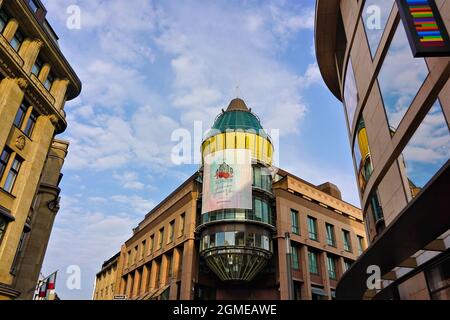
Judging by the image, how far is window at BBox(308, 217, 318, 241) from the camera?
3903 cm

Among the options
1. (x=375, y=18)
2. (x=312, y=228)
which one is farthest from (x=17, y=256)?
(x=312, y=228)

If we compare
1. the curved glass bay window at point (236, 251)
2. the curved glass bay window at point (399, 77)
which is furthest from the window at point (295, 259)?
the curved glass bay window at point (399, 77)

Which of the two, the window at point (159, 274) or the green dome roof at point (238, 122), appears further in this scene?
the green dome roof at point (238, 122)

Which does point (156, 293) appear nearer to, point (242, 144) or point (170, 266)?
point (170, 266)

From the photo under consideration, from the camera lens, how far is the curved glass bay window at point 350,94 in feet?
62.9

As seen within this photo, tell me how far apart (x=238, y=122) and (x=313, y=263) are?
17.3m

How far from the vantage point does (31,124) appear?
22.9 meters

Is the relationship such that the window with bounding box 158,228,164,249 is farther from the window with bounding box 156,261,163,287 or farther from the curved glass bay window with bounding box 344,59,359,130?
the curved glass bay window with bounding box 344,59,359,130

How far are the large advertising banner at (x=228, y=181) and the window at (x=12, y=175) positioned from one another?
17974mm

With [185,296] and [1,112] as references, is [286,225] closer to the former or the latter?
[185,296]

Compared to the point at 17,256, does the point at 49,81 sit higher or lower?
higher

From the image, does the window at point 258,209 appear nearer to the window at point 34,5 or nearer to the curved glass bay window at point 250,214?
the curved glass bay window at point 250,214
